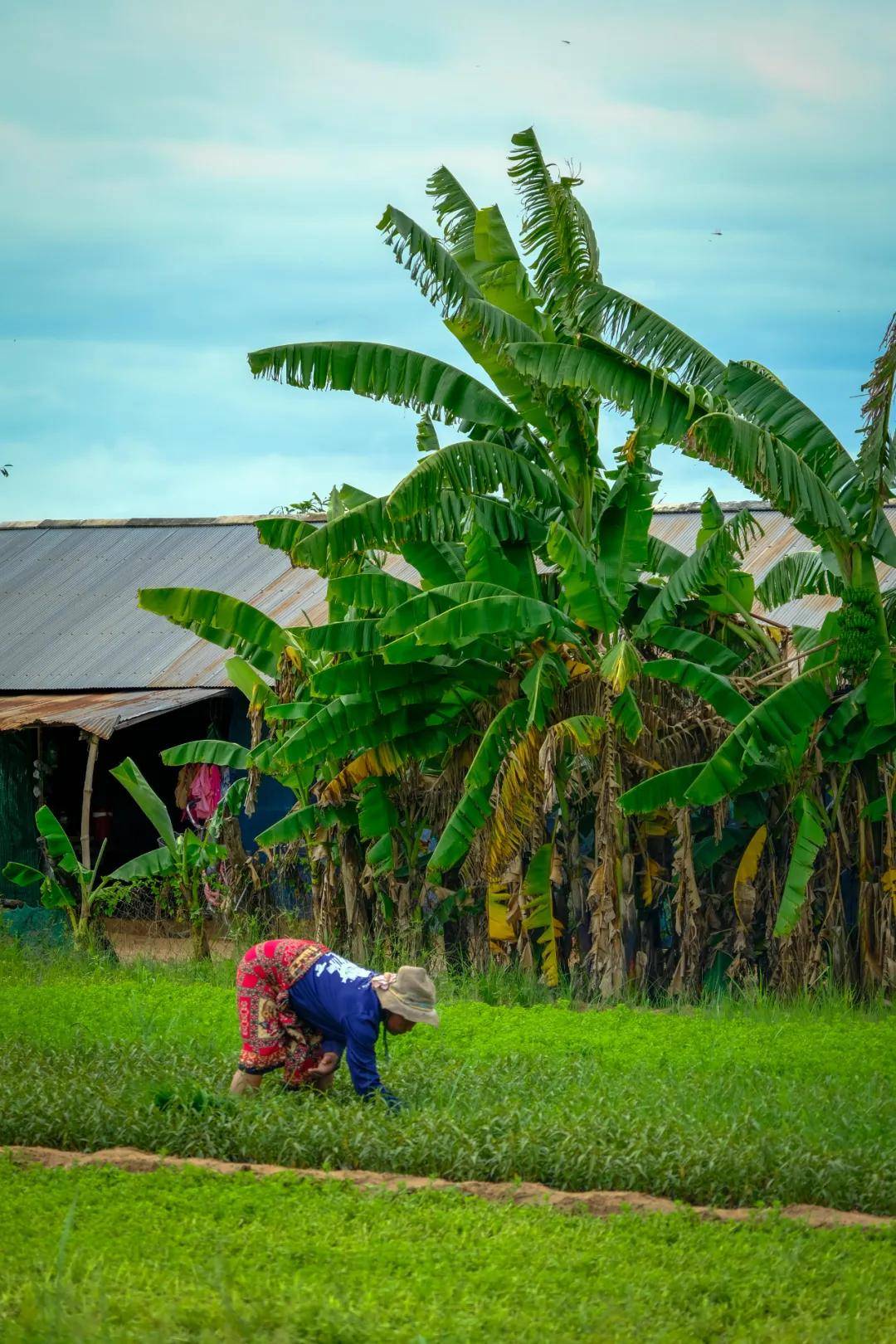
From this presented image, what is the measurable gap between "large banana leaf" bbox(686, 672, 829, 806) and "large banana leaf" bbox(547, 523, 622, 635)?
1408 mm

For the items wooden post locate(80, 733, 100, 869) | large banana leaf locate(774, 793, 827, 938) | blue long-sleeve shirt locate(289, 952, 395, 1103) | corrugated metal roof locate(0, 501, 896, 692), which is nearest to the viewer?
blue long-sleeve shirt locate(289, 952, 395, 1103)

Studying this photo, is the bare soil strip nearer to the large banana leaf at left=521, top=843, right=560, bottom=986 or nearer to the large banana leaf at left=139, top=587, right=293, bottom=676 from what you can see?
the large banana leaf at left=521, top=843, right=560, bottom=986

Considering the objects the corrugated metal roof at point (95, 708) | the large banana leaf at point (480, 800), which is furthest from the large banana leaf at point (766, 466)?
the corrugated metal roof at point (95, 708)

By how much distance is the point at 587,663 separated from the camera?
11.7 m

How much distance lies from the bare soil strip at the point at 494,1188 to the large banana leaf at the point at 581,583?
17.9 ft

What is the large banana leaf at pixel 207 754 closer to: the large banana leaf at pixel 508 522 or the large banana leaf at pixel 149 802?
the large banana leaf at pixel 149 802

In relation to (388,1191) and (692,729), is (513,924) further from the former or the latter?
(388,1191)

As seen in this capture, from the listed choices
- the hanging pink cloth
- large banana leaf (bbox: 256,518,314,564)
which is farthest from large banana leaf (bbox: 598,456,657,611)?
the hanging pink cloth

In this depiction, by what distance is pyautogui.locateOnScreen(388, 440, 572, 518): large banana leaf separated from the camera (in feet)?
36.0

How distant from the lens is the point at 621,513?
462 inches

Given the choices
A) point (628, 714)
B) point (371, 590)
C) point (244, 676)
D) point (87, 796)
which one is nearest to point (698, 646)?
point (628, 714)

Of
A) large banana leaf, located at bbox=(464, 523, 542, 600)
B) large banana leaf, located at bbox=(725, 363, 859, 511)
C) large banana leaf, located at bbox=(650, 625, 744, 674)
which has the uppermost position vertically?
large banana leaf, located at bbox=(725, 363, 859, 511)

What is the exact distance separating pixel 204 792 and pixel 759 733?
8.40 meters

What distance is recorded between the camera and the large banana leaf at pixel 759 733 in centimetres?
1036
